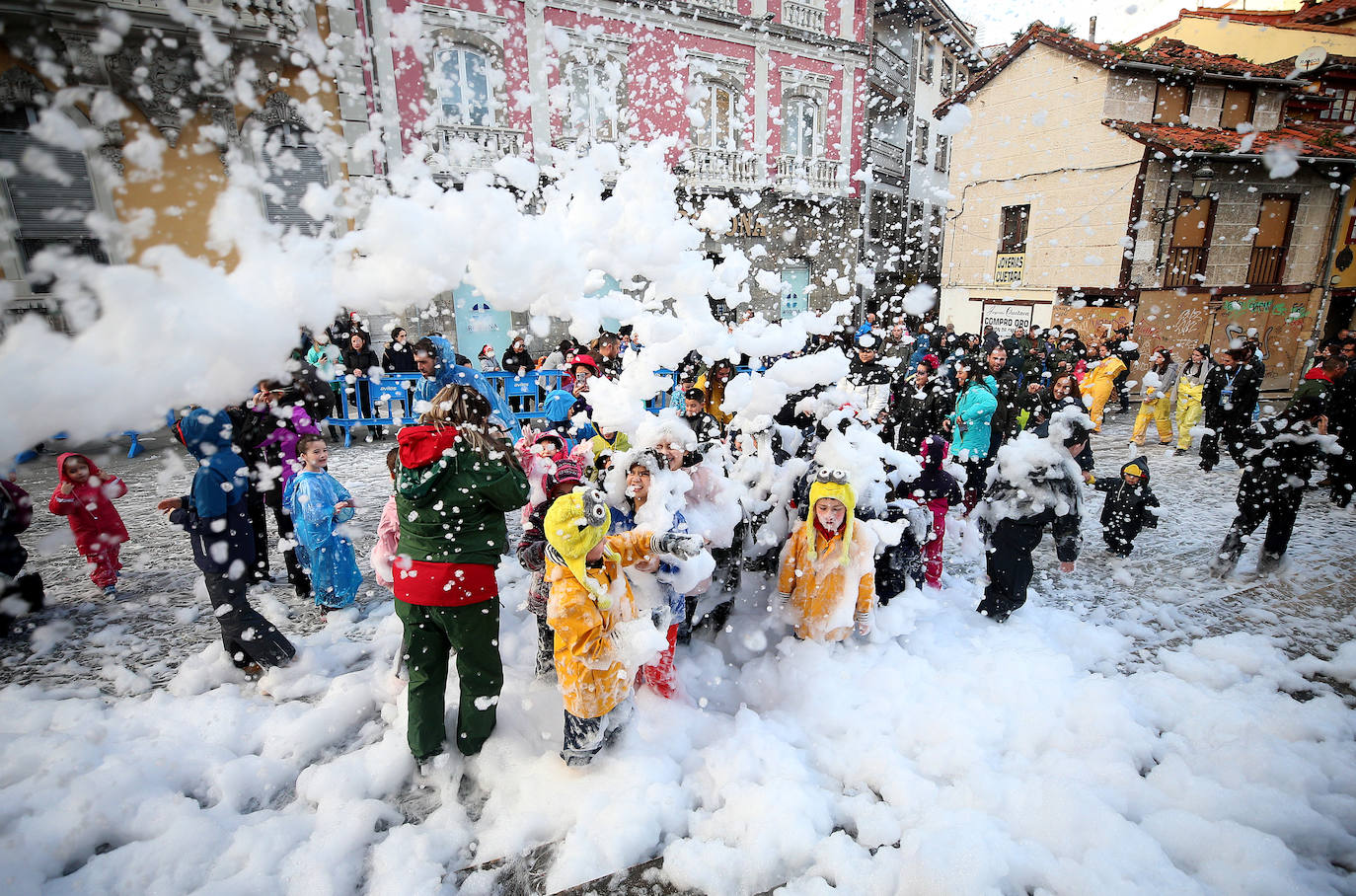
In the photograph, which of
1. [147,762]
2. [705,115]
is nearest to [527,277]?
[147,762]

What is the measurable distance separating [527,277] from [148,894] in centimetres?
349

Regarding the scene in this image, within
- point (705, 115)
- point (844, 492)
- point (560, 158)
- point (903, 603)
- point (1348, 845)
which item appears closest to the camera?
point (1348, 845)

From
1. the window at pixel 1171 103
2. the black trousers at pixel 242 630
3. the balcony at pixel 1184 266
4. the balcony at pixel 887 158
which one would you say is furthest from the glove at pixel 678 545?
the balcony at pixel 887 158

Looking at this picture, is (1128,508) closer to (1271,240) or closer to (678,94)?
(678,94)

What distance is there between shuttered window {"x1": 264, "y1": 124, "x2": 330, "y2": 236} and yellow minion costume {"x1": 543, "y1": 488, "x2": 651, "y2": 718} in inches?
517

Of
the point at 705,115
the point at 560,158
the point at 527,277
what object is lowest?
the point at 527,277

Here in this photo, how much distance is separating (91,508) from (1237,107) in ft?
78.3

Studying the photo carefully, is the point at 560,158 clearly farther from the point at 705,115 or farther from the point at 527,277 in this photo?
the point at 527,277

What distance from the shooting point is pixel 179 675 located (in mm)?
3697

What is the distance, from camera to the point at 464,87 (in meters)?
12.5

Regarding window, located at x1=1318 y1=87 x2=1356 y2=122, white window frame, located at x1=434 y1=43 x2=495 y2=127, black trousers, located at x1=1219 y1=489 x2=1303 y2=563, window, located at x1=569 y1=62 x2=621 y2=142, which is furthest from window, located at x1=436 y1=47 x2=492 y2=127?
window, located at x1=1318 y1=87 x2=1356 y2=122

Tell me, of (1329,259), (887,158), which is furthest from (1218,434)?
(887,158)

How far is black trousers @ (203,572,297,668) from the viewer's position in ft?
12.1

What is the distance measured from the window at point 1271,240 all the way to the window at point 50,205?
26781 mm
